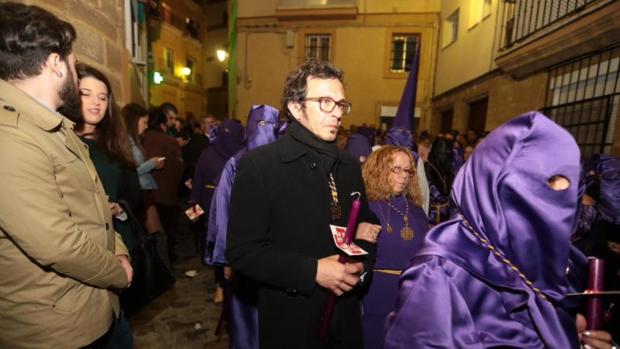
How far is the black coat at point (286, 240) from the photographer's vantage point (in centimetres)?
153

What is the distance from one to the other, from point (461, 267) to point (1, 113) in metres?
1.87

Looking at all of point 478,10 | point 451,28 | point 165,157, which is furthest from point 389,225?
point 451,28

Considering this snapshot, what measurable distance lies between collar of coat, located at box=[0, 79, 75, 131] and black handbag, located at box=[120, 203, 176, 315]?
3.54 ft

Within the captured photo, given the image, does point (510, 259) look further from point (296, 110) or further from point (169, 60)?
point (169, 60)

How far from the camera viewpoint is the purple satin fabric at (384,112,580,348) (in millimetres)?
1202

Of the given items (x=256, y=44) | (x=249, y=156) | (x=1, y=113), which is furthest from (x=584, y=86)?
(x=256, y=44)

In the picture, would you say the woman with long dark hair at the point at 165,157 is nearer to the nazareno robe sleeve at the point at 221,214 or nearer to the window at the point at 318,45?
the nazareno robe sleeve at the point at 221,214

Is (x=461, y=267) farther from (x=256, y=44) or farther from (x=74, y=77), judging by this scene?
(x=256, y=44)

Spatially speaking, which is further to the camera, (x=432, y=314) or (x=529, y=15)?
(x=529, y=15)

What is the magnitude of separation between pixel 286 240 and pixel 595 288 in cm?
123

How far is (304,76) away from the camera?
1.76 metres

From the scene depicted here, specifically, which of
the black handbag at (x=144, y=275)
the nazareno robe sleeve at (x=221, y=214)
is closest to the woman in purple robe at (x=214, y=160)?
the nazareno robe sleeve at (x=221, y=214)

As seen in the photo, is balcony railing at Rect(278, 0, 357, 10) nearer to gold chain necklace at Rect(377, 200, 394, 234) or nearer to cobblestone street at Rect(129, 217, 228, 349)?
cobblestone street at Rect(129, 217, 228, 349)

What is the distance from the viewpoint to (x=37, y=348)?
4.64ft
